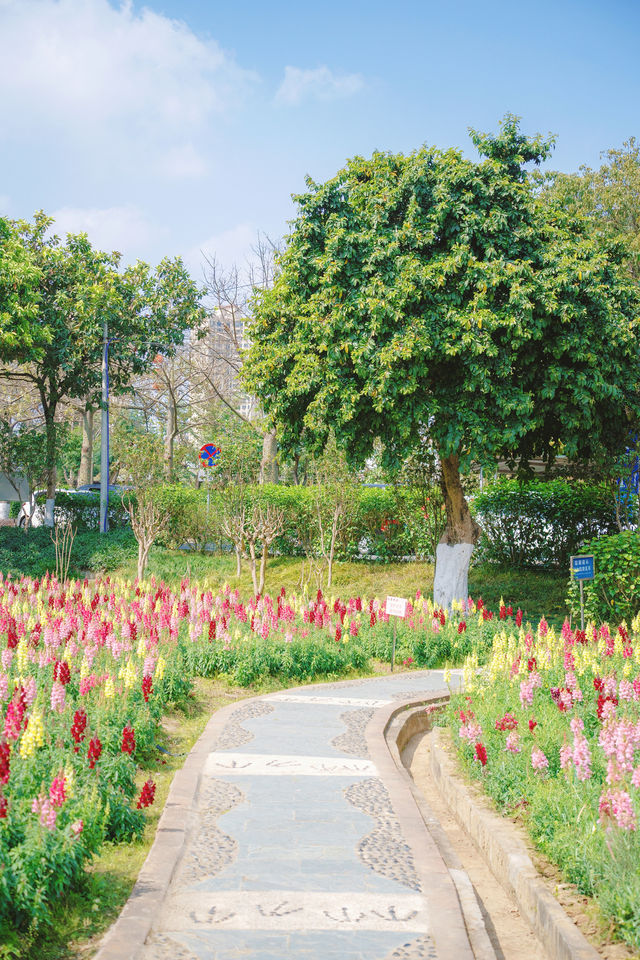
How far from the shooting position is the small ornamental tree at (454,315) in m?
13.3

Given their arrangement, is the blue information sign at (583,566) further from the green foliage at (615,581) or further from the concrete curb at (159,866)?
the concrete curb at (159,866)

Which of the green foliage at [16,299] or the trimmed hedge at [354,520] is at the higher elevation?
the green foliage at [16,299]

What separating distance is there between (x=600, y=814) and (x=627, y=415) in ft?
39.8

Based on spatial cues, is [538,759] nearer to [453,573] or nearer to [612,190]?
[453,573]

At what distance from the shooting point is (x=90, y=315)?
2330 centimetres

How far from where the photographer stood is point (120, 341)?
2475cm

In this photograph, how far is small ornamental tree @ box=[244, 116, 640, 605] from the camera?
43.7 feet

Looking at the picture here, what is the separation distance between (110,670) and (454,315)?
8271 millimetres

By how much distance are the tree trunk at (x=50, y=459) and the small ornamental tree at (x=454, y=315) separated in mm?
10143

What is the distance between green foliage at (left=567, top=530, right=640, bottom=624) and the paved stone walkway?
6759mm

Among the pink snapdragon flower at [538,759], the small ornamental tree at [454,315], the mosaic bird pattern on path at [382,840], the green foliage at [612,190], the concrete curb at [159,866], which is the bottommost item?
the mosaic bird pattern on path at [382,840]

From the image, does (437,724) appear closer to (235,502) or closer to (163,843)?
(163,843)

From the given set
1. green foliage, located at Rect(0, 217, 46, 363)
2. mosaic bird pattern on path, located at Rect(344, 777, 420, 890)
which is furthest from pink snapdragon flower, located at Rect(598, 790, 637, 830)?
green foliage, located at Rect(0, 217, 46, 363)

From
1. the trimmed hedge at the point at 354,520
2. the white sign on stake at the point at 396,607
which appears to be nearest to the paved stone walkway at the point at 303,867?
the white sign on stake at the point at 396,607
